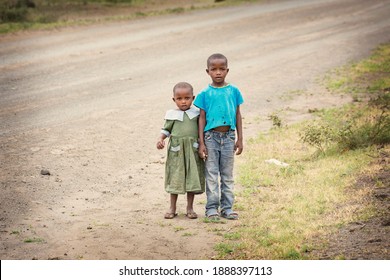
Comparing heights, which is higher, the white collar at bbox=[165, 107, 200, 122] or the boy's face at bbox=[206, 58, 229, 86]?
the boy's face at bbox=[206, 58, 229, 86]

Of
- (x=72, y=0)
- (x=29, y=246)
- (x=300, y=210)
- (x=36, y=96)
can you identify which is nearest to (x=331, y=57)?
(x=36, y=96)

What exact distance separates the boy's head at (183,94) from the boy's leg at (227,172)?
533mm

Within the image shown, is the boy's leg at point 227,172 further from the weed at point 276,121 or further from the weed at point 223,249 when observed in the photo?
the weed at point 276,121

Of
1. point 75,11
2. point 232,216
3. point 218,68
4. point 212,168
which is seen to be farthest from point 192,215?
point 75,11

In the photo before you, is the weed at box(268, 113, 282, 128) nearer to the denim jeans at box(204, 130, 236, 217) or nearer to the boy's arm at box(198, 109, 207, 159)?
the denim jeans at box(204, 130, 236, 217)

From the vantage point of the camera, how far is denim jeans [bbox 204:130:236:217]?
6934 mm

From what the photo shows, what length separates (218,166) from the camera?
7.02m

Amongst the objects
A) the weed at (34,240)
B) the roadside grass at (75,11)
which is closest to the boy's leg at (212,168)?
the weed at (34,240)

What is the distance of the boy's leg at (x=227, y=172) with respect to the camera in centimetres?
697

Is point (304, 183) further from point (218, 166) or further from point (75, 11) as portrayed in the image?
point (75, 11)

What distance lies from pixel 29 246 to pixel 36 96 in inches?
259

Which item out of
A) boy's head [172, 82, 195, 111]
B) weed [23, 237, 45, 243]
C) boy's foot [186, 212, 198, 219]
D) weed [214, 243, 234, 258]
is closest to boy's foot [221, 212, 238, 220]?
boy's foot [186, 212, 198, 219]

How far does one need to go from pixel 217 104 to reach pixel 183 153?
0.60m

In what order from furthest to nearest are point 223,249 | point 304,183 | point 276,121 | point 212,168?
1. point 276,121
2. point 304,183
3. point 212,168
4. point 223,249
